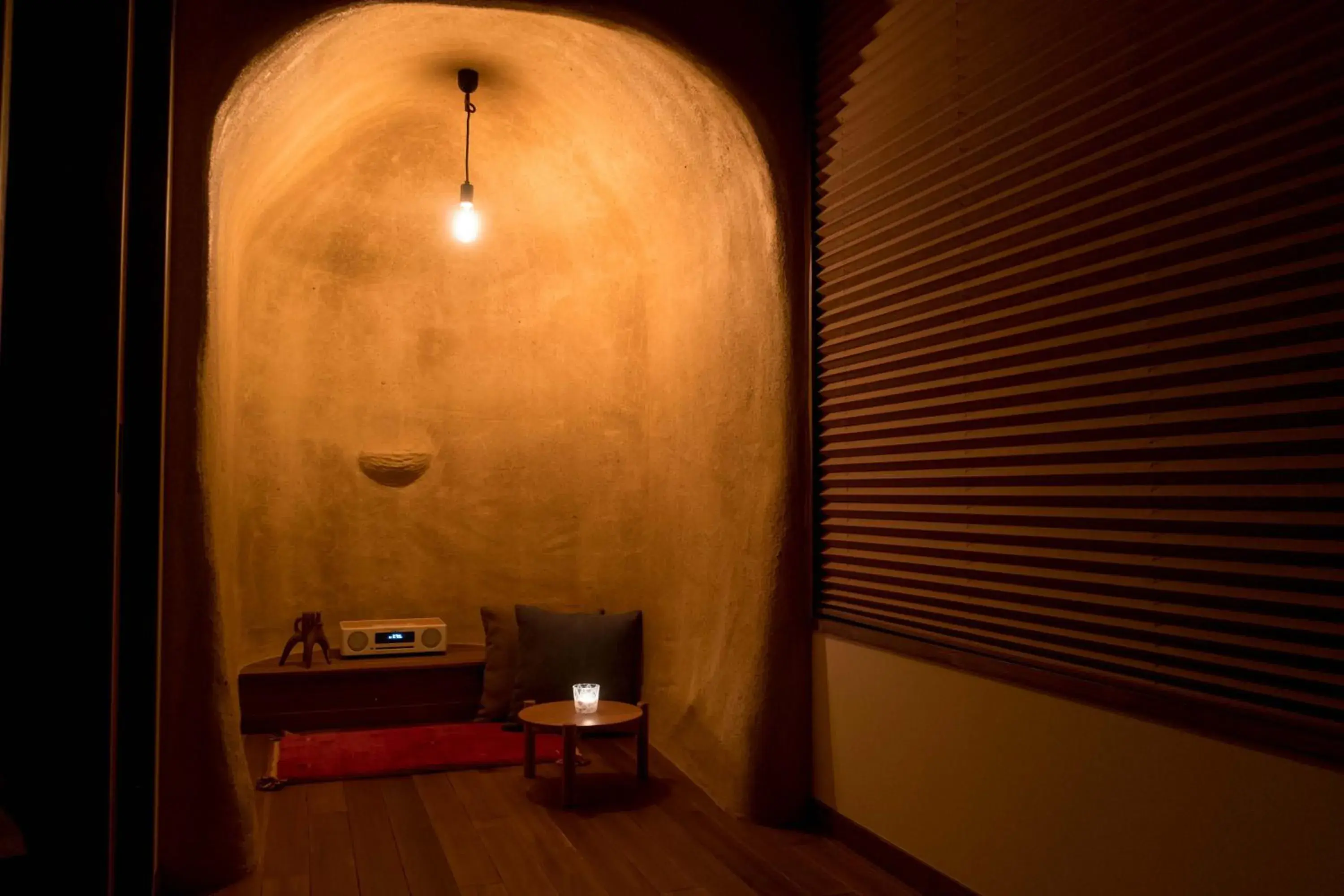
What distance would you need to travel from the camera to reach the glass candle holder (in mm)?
3953

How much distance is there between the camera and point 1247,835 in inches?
77.7

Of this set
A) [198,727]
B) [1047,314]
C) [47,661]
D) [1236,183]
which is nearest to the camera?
[47,661]

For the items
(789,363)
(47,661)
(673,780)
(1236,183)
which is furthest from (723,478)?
(47,661)

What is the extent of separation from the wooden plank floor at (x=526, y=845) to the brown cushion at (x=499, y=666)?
0.76 meters

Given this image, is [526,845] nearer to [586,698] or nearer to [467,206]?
[586,698]

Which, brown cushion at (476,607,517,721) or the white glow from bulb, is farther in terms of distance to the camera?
brown cushion at (476,607,517,721)

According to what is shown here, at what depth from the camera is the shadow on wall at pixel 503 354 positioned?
4066mm

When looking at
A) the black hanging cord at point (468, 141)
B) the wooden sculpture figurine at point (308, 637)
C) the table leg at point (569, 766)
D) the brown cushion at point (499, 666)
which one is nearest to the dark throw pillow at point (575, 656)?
the brown cushion at point (499, 666)

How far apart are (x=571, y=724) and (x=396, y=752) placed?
118 centimetres

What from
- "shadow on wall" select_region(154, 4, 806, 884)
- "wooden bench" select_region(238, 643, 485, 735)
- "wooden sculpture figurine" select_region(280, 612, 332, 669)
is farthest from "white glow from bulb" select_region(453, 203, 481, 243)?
"wooden bench" select_region(238, 643, 485, 735)

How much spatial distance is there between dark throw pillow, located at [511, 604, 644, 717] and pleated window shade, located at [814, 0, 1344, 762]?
161 cm

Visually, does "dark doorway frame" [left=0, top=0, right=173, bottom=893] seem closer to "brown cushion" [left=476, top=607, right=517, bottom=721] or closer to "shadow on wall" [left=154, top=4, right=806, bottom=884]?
"shadow on wall" [left=154, top=4, right=806, bottom=884]

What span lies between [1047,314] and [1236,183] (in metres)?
0.58

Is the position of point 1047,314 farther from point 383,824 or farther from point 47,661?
point 383,824
